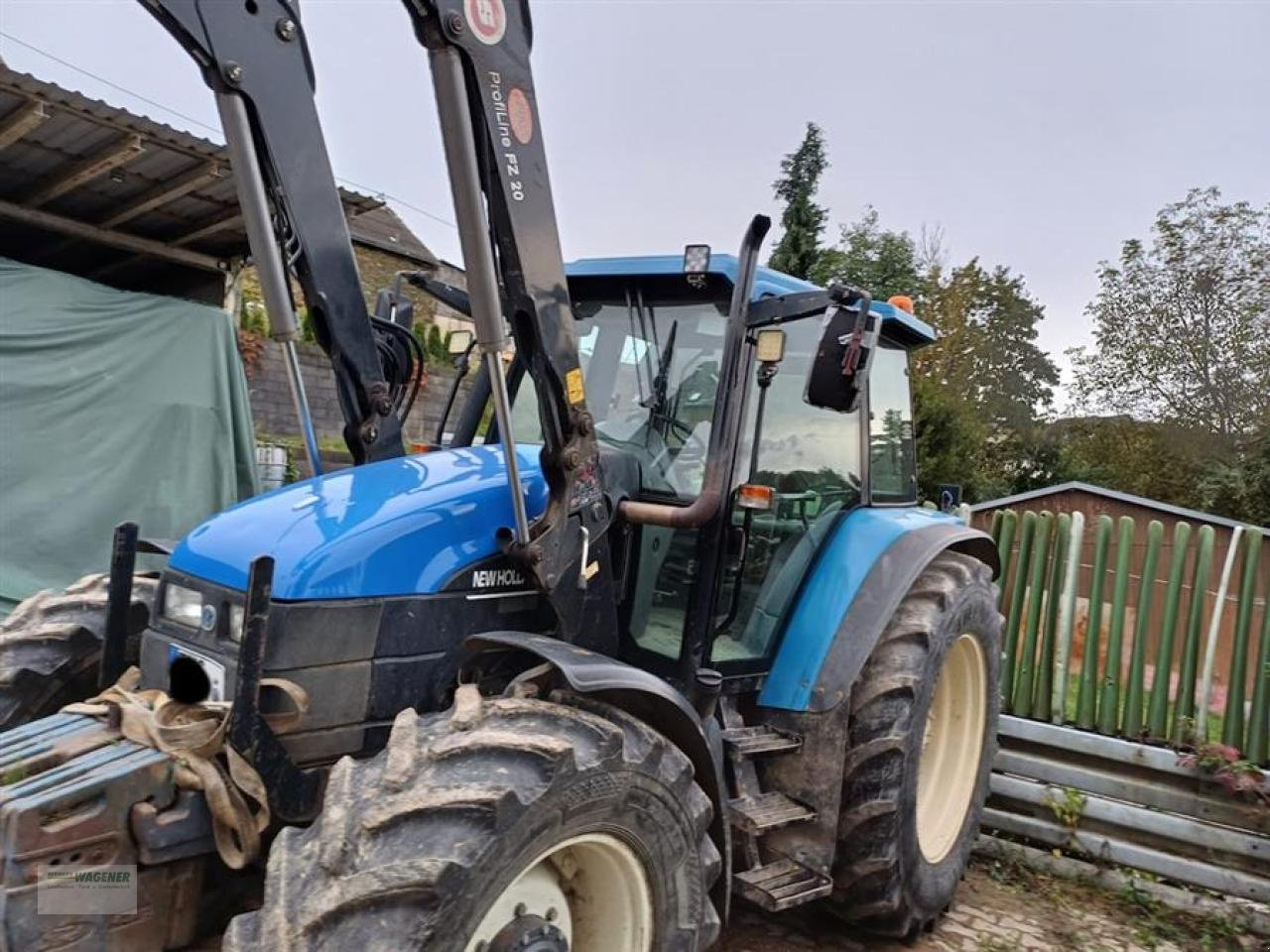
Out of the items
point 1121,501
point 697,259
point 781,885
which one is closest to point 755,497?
point 697,259

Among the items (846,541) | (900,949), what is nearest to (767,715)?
(846,541)

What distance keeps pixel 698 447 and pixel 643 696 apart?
92 centimetres

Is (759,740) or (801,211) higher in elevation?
(801,211)

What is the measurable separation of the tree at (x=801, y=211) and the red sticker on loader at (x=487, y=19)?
51.6ft

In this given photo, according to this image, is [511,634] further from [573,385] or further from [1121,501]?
[1121,501]

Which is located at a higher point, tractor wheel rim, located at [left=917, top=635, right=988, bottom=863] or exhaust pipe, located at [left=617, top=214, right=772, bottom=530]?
exhaust pipe, located at [left=617, top=214, right=772, bottom=530]

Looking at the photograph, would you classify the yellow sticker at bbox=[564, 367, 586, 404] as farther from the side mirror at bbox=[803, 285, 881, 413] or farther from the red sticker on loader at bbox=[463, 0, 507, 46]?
the red sticker on loader at bbox=[463, 0, 507, 46]

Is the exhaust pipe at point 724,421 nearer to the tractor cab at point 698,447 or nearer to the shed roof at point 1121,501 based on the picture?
the tractor cab at point 698,447

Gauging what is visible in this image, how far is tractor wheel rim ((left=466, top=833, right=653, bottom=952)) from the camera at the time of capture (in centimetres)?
210

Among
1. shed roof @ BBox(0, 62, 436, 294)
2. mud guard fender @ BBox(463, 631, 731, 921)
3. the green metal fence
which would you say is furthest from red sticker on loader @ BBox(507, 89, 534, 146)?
shed roof @ BBox(0, 62, 436, 294)

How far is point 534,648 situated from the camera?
2.18m

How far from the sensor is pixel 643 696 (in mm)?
2268

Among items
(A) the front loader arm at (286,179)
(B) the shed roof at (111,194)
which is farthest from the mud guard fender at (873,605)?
(B) the shed roof at (111,194)

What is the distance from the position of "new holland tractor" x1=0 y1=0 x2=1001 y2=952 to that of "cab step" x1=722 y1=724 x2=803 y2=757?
0.06ft
